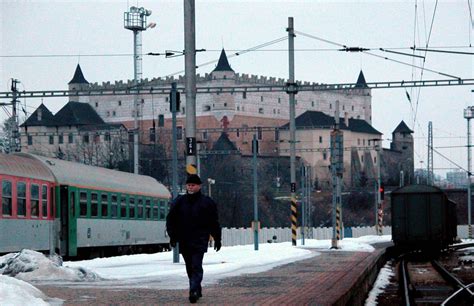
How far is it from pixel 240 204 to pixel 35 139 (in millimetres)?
63098

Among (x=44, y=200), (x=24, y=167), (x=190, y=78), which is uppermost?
(x=190, y=78)

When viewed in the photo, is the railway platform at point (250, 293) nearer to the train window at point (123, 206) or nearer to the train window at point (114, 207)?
the train window at point (114, 207)

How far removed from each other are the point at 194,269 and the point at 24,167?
16.8m

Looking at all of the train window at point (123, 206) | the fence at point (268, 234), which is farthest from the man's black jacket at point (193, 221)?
the fence at point (268, 234)

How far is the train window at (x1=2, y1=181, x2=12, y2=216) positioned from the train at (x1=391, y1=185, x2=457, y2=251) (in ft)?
70.3

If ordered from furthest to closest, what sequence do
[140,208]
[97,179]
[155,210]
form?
[155,210], [140,208], [97,179]

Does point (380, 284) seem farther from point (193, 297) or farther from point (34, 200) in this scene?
point (193, 297)

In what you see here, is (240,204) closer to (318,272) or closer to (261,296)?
(318,272)

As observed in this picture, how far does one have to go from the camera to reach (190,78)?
2630cm

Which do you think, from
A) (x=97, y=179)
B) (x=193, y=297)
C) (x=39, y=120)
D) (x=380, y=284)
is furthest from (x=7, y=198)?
(x=39, y=120)

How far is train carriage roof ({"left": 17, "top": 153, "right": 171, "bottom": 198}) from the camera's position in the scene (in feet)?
111

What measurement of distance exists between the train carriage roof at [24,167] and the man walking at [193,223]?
1445 cm

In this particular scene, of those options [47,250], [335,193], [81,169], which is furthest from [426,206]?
[47,250]

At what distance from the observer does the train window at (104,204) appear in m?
→ 37.8
